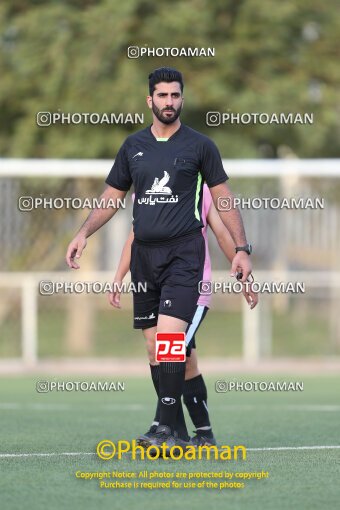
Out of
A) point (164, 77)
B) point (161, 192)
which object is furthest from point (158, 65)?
point (161, 192)

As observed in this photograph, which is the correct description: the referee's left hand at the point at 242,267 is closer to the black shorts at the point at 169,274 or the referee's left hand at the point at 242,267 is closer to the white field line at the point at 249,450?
the black shorts at the point at 169,274

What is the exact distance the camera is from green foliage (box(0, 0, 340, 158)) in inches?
728

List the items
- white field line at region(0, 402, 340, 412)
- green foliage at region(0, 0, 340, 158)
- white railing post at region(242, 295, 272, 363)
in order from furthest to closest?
green foliage at region(0, 0, 340, 158)
white railing post at region(242, 295, 272, 363)
white field line at region(0, 402, 340, 412)

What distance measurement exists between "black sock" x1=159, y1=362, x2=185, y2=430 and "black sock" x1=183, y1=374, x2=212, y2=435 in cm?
49

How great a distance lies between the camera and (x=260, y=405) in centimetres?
1211

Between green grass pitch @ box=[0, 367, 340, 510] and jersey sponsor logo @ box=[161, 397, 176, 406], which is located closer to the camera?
green grass pitch @ box=[0, 367, 340, 510]

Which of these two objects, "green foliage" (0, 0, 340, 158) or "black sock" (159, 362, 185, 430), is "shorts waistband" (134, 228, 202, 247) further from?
"green foliage" (0, 0, 340, 158)

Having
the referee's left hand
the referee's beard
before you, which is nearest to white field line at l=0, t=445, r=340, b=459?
the referee's left hand

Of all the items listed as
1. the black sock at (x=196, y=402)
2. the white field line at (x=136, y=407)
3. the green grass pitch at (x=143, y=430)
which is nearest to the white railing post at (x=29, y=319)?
the green grass pitch at (x=143, y=430)

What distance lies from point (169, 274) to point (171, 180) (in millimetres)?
551

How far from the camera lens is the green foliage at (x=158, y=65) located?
18.5m

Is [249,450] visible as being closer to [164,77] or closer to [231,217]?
[231,217]

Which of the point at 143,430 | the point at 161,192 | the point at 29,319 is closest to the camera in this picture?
the point at 161,192

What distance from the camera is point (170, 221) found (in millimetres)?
7641
